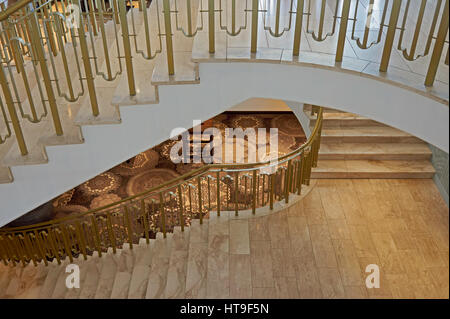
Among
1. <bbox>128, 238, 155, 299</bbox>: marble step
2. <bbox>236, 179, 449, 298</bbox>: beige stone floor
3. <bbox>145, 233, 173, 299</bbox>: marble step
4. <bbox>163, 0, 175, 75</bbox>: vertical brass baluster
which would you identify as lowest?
<bbox>128, 238, 155, 299</bbox>: marble step

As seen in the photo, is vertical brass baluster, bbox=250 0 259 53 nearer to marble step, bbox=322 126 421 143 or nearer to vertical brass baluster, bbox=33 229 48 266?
marble step, bbox=322 126 421 143

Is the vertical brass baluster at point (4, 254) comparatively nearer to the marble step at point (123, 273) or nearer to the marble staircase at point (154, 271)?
the marble staircase at point (154, 271)

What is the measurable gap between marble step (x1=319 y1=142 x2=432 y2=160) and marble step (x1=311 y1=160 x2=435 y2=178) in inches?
3.0

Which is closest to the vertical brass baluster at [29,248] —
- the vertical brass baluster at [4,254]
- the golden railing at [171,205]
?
the golden railing at [171,205]

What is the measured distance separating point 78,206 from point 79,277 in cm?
281

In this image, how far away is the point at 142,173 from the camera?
8773mm

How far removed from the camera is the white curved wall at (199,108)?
2.71 metres

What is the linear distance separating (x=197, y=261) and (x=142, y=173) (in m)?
4.21

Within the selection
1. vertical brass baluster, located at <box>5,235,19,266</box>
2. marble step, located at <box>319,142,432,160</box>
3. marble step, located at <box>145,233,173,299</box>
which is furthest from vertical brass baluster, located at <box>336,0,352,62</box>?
vertical brass baluster, located at <box>5,235,19,266</box>

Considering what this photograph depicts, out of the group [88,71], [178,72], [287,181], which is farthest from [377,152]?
[88,71]

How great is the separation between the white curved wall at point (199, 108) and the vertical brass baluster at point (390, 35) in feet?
0.42

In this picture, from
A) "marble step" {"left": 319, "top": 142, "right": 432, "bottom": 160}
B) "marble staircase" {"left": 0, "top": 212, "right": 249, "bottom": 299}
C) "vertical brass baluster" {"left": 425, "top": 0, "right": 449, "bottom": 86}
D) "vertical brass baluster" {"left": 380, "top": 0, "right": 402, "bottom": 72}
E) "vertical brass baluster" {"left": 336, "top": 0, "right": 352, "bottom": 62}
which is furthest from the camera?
"marble step" {"left": 319, "top": 142, "right": 432, "bottom": 160}

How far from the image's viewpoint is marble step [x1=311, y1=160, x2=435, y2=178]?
5883 millimetres
